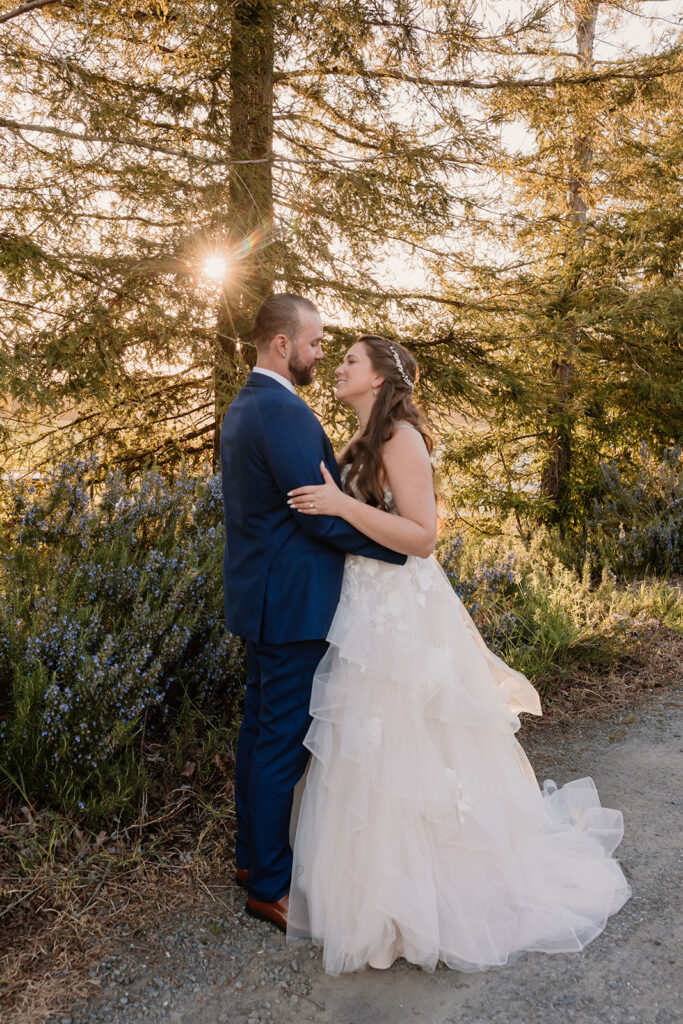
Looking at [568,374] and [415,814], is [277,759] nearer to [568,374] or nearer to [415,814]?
[415,814]

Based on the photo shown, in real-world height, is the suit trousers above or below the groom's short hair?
below

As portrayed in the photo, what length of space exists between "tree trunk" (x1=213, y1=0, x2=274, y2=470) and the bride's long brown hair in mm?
3030

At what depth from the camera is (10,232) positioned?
16.6ft

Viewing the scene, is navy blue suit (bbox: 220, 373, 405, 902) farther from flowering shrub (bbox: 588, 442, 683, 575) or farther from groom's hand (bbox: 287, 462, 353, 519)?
flowering shrub (bbox: 588, 442, 683, 575)

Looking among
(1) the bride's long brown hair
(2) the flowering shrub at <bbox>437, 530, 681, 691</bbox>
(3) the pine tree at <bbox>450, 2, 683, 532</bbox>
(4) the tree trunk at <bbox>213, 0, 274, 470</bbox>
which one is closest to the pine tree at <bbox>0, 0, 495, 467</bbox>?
(4) the tree trunk at <bbox>213, 0, 274, 470</bbox>

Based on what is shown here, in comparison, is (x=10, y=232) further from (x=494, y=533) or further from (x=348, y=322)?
(x=494, y=533)

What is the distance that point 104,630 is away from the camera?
3.59 m

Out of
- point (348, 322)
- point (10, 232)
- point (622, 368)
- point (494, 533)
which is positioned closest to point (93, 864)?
point (10, 232)

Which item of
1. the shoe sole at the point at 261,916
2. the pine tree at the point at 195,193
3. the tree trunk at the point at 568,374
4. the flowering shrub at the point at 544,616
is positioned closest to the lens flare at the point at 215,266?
the pine tree at the point at 195,193

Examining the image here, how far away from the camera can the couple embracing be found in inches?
103

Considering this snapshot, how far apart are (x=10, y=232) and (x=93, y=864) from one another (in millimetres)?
4020

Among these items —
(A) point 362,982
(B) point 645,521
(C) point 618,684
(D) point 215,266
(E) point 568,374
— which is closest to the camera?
(A) point 362,982

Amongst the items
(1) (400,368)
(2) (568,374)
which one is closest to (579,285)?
(2) (568,374)

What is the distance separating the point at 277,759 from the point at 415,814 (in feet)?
1.71
